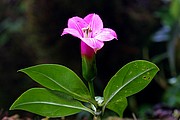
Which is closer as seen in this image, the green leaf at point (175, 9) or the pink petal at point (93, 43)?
the pink petal at point (93, 43)

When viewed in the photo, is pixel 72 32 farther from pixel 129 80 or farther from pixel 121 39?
pixel 121 39

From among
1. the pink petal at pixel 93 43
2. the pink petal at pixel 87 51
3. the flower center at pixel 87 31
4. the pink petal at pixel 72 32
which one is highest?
the pink petal at pixel 72 32

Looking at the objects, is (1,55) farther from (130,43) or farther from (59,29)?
(130,43)

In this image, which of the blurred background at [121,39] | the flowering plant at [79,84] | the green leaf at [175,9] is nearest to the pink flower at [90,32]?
the flowering plant at [79,84]

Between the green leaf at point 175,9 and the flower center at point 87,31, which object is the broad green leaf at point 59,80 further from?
the green leaf at point 175,9

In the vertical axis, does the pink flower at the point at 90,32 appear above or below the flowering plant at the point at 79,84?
above

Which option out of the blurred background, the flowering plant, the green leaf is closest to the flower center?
the flowering plant

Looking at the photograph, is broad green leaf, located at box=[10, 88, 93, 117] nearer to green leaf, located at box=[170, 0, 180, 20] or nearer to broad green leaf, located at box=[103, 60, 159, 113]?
broad green leaf, located at box=[103, 60, 159, 113]

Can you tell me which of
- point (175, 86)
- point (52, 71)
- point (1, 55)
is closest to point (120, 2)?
point (175, 86)
